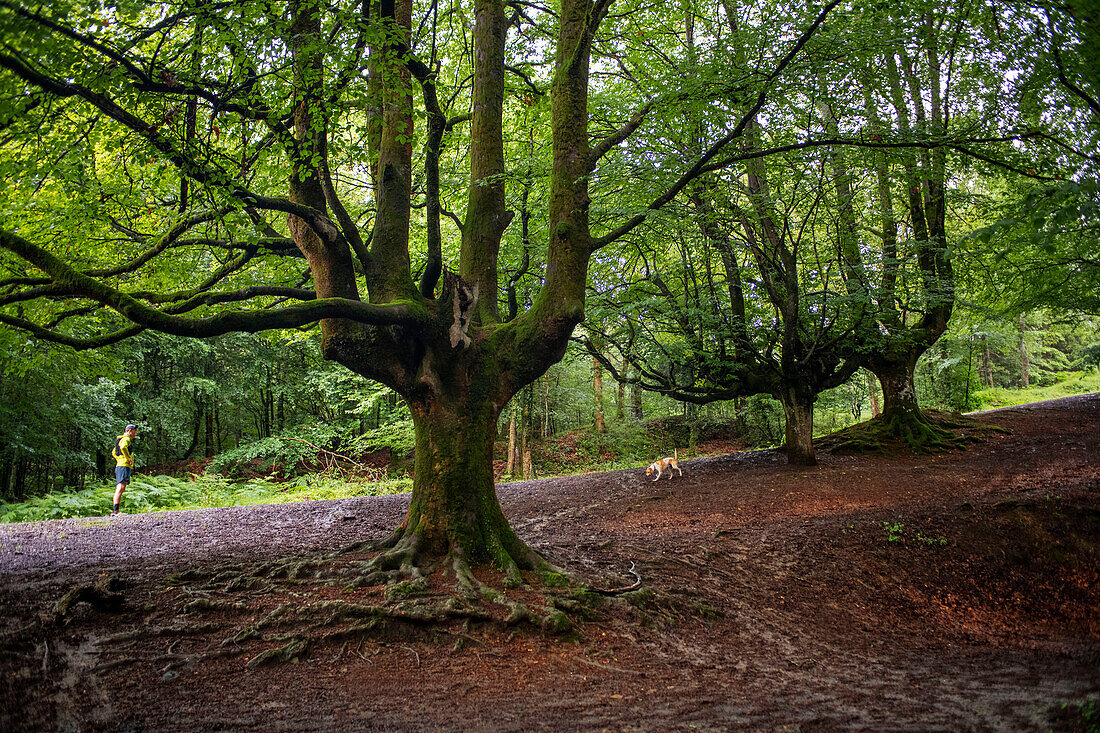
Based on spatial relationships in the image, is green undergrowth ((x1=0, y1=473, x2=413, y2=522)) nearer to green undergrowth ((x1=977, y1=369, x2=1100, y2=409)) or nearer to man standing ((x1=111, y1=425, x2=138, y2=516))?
man standing ((x1=111, y1=425, x2=138, y2=516))

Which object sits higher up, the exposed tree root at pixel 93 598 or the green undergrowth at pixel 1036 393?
the green undergrowth at pixel 1036 393

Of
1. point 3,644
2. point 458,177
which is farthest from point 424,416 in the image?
point 458,177

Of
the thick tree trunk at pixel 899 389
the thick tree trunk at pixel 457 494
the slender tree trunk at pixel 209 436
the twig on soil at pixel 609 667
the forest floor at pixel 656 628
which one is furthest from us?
the slender tree trunk at pixel 209 436

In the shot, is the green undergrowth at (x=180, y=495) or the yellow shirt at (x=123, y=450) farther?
the green undergrowth at (x=180, y=495)

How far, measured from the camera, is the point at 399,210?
5.94m

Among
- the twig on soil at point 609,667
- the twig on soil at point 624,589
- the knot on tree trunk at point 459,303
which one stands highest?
the knot on tree trunk at point 459,303

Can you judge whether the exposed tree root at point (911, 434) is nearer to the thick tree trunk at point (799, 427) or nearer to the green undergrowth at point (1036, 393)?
the thick tree trunk at point (799, 427)

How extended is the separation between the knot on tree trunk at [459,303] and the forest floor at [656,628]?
2.63 meters

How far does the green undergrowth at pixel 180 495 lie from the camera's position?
36.5ft

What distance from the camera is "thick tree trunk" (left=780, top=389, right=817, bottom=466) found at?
10.1m

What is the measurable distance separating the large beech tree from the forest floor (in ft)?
4.04

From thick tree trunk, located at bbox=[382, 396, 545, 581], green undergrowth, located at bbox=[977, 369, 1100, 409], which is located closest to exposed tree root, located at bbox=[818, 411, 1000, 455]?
Answer: thick tree trunk, located at bbox=[382, 396, 545, 581]

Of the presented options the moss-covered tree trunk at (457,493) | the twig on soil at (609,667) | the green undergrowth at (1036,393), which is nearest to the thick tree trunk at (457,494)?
the moss-covered tree trunk at (457,493)

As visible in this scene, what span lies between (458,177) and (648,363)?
5.13m
